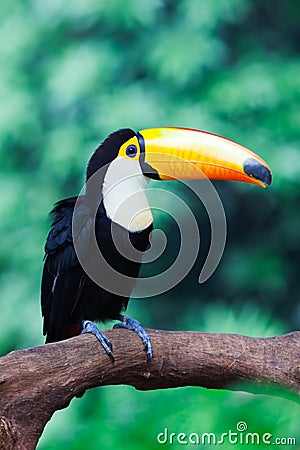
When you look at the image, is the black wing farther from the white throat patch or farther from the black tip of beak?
the black tip of beak

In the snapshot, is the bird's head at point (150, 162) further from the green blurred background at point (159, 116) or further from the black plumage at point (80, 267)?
the green blurred background at point (159, 116)

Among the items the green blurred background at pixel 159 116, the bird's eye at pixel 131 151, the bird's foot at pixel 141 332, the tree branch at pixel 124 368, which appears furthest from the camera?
the green blurred background at pixel 159 116

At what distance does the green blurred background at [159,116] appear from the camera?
304cm

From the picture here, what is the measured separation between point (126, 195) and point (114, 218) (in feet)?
0.34

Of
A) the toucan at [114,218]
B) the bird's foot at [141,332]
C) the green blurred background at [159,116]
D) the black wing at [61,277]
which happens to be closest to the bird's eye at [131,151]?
the toucan at [114,218]

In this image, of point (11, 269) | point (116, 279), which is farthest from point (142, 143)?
point (11, 269)

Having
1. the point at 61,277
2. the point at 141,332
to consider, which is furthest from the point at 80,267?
the point at 141,332

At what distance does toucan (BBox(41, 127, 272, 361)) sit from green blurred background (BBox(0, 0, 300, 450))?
0.91 m

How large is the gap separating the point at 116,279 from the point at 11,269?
3.87ft

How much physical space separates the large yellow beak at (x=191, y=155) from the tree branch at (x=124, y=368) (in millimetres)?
487

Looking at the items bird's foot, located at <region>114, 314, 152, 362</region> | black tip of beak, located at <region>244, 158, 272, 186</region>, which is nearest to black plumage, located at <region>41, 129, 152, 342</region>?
bird's foot, located at <region>114, 314, 152, 362</region>

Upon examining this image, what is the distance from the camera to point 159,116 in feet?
10.0

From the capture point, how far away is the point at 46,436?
273 centimetres

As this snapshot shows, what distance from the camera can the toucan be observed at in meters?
1.99
